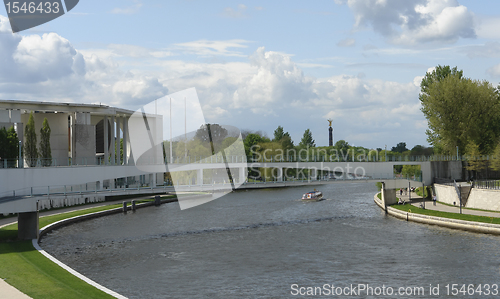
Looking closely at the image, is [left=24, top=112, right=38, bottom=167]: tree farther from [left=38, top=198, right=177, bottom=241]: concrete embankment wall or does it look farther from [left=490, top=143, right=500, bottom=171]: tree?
[left=490, top=143, right=500, bottom=171]: tree

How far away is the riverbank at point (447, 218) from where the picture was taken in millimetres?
47000

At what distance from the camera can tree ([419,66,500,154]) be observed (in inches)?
3346

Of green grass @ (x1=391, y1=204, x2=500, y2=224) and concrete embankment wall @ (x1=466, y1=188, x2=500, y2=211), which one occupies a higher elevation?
concrete embankment wall @ (x1=466, y1=188, x2=500, y2=211)

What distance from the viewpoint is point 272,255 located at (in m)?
38.1

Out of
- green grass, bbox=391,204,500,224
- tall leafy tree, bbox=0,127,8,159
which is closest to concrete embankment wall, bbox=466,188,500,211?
green grass, bbox=391,204,500,224

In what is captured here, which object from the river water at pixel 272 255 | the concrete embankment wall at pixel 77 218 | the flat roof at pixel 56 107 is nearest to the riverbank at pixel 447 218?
the river water at pixel 272 255

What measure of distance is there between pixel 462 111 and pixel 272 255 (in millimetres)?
61744

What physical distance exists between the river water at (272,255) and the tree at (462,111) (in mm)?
34573

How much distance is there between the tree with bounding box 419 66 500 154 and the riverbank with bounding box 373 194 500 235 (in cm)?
2796

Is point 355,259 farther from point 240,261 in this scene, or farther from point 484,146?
point 484,146

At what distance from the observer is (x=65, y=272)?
1134 inches

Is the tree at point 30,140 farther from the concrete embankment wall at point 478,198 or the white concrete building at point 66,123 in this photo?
the concrete embankment wall at point 478,198

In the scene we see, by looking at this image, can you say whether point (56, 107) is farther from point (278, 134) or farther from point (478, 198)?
point (278, 134)

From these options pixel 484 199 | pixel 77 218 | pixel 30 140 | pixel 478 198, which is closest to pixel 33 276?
pixel 77 218
